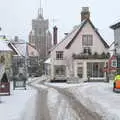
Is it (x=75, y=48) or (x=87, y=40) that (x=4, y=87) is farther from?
(x=87, y=40)

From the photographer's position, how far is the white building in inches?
3164

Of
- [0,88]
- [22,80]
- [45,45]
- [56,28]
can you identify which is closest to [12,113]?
[0,88]

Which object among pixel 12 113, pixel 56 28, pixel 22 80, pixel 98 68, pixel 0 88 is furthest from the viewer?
pixel 56 28

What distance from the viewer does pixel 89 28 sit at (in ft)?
268

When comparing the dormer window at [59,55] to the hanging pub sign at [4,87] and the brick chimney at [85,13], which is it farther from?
the hanging pub sign at [4,87]

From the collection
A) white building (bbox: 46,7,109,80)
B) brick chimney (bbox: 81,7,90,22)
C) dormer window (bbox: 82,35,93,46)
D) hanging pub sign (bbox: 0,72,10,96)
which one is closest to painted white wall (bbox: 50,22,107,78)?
white building (bbox: 46,7,109,80)

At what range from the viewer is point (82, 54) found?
81312 mm

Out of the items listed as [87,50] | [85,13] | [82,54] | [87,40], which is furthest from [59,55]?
[85,13]

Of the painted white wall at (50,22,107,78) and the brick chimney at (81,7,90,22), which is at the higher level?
the brick chimney at (81,7,90,22)

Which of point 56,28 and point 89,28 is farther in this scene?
point 56,28

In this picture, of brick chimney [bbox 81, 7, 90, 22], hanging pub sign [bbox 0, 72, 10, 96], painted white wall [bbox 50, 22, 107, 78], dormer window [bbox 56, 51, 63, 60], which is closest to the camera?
hanging pub sign [bbox 0, 72, 10, 96]

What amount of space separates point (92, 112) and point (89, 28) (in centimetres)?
5950

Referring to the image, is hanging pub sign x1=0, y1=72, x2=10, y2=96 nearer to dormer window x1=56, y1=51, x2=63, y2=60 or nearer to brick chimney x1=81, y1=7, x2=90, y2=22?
dormer window x1=56, y1=51, x2=63, y2=60

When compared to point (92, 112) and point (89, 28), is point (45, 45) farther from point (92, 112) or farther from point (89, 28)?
point (92, 112)
